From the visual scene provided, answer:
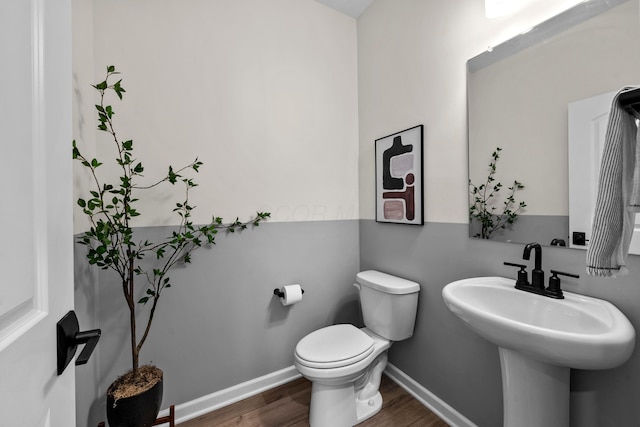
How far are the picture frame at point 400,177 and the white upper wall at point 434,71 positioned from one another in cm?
5

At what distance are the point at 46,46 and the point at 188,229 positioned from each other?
3.71 feet

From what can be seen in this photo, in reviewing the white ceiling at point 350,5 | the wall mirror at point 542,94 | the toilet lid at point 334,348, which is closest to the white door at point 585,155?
the wall mirror at point 542,94

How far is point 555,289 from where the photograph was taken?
0.99 m

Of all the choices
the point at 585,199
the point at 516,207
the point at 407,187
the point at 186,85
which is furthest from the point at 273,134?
the point at 585,199

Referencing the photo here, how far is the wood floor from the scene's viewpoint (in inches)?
57.2

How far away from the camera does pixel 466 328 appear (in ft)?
4.48

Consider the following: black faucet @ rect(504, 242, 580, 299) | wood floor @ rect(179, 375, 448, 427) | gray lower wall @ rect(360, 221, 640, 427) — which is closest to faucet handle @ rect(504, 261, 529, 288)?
black faucet @ rect(504, 242, 580, 299)

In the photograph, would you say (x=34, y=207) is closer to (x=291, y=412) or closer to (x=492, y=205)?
(x=492, y=205)

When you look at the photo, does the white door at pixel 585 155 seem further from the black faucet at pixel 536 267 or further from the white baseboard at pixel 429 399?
the white baseboard at pixel 429 399

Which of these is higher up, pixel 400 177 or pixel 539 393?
pixel 400 177

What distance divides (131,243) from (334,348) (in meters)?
1.13

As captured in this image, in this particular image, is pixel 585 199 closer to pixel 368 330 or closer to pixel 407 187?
pixel 407 187

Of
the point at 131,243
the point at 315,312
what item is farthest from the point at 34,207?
the point at 315,312

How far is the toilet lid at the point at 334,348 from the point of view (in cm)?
132
